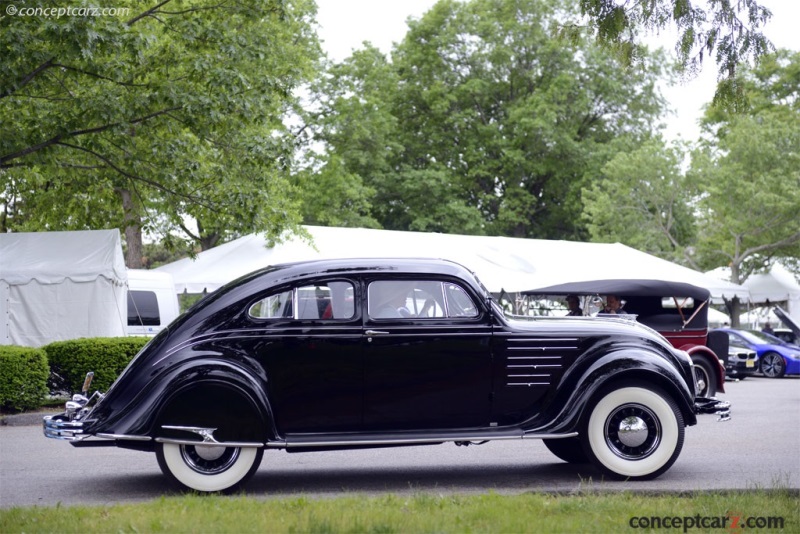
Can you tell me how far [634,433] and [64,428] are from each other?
4.83 metres

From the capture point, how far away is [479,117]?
45.5 m

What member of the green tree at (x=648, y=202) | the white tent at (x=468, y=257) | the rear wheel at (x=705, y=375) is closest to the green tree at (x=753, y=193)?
the green tree at (x=648, y=202)

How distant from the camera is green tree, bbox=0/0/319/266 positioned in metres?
14.2

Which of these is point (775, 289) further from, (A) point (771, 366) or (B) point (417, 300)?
(B) point (417, 300)

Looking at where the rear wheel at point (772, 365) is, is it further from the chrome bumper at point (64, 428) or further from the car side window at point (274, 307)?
the chrome bumper at point (64, 428)

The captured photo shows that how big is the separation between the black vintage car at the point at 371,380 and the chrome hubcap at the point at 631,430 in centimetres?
1

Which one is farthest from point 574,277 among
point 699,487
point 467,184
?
point 467,184

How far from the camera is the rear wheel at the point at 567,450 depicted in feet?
31.1

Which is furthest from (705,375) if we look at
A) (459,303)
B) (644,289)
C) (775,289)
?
(775,289)

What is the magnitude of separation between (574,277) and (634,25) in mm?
14360

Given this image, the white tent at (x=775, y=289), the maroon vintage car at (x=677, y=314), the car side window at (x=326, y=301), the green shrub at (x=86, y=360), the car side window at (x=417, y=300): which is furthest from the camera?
the white tent at (x=775, y=289)

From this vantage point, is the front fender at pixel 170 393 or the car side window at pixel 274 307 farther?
the car side window at pixel 274 307

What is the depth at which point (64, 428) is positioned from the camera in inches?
314

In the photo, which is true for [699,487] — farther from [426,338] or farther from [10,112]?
[10,112]
